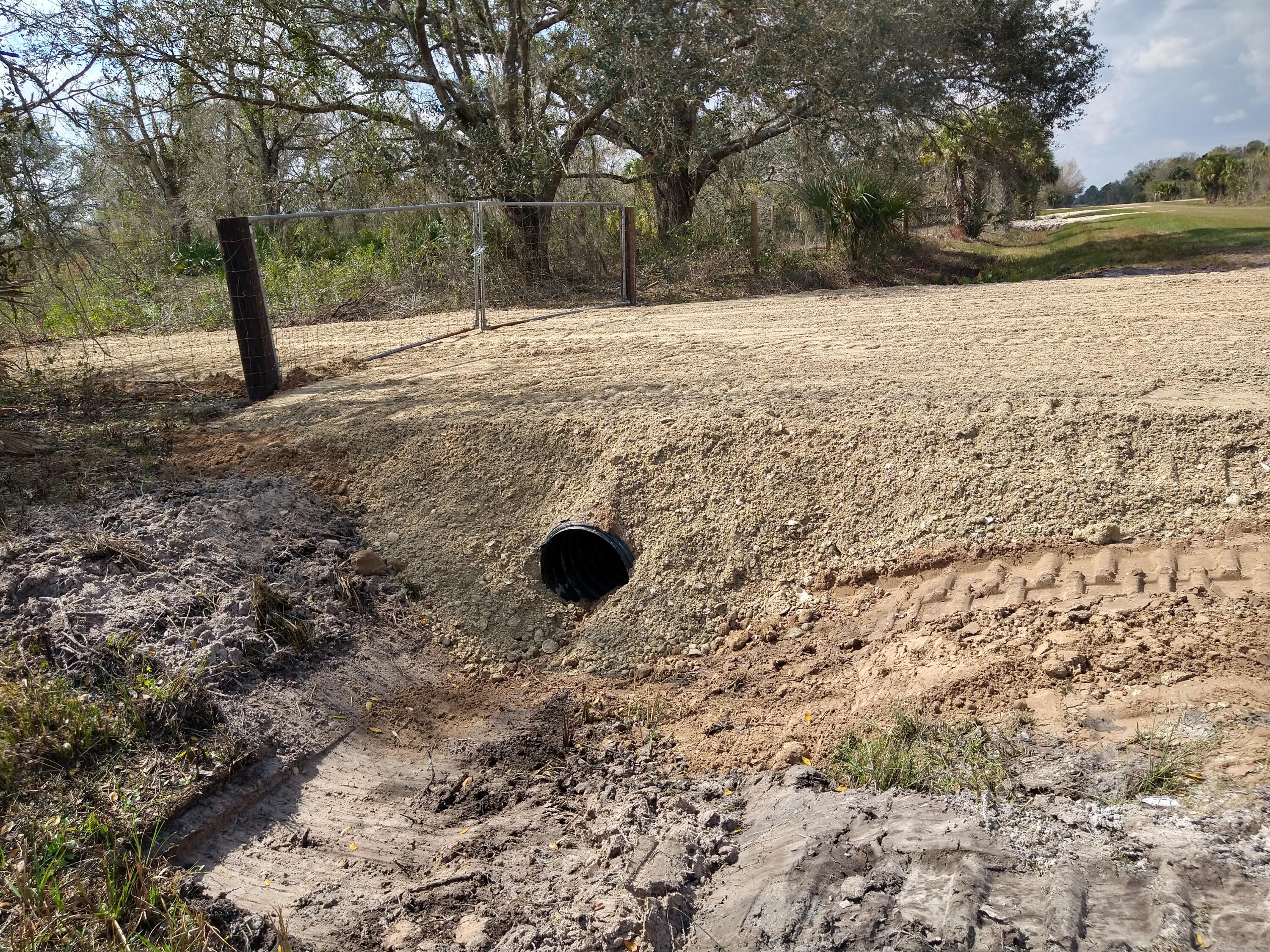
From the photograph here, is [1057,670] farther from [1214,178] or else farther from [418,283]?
[1214,178]

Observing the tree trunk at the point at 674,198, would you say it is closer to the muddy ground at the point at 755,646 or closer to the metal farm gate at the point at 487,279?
the metal farm gate at the point at 487,279

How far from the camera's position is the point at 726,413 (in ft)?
19.2

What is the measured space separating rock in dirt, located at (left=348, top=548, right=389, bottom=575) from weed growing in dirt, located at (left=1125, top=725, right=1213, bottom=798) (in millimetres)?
4133

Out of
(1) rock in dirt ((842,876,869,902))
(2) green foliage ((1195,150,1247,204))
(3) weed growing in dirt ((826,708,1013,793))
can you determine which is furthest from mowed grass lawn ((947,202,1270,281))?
(1) rock in dirt ((842,876,869,902))

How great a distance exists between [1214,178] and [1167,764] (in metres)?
47.8

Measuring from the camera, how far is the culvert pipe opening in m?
5.32

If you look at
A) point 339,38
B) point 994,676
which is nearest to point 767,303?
point 339,38

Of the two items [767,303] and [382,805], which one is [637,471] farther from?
[767,303]

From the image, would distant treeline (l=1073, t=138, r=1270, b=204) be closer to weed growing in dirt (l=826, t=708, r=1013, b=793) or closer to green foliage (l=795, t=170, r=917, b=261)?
green foliage (l=795, t=170, r=917, b=261)

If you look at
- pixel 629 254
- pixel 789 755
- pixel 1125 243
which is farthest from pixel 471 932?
pixel 1125 243

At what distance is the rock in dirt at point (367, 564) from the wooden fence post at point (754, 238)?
1025cm

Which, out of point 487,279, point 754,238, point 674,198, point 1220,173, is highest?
point 1220,173

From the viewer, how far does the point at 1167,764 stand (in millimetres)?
2852

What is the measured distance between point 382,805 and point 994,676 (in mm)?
2758
